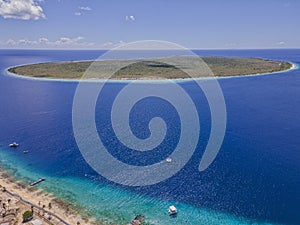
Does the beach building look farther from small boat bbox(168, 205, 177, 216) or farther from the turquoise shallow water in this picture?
small boat bbox(168, 205, 177, 216)

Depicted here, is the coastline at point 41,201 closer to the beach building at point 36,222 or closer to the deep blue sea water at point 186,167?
the beach building at point 36,222

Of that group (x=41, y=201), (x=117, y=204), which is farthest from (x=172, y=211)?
(x=41, y=201)

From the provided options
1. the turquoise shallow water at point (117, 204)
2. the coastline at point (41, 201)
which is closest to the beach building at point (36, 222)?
the coastline at point (41, 201)

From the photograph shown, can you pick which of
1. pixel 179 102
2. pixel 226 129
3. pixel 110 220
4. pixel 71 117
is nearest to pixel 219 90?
pixel 179 102

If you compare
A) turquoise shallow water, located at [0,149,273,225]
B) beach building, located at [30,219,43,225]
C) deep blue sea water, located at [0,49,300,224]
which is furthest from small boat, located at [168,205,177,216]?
beach building, located at [30,219,43,225]

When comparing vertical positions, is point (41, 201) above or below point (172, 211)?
below

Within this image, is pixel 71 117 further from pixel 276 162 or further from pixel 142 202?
pixel 276 162

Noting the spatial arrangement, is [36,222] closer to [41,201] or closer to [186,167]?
[41,201]
